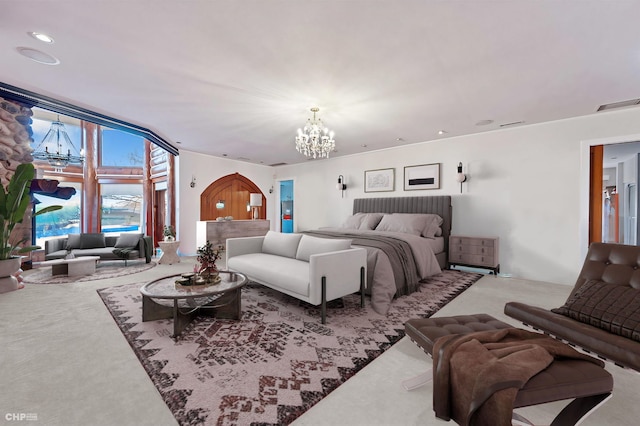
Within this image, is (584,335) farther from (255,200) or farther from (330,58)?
(255,200)

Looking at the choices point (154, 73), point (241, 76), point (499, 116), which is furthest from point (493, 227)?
point (154, 73)

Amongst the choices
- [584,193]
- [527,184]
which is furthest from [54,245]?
[584,193]

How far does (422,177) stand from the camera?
18.7 ft

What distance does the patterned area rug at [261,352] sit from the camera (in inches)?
62.1

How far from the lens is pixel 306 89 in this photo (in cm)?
315

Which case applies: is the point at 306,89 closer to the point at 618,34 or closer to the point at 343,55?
the point at 343,55

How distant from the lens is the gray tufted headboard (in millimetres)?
5176

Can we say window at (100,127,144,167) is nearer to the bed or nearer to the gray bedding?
the bed

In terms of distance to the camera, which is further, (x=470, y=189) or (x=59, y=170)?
(x=59, y=170)

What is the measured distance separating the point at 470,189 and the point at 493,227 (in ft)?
2.67

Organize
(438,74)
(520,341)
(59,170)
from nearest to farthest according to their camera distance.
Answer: (520,341) → (438,74) → (59,170)

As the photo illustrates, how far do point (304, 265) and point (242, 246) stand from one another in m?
1.31

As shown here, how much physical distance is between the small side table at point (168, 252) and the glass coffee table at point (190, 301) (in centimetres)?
285

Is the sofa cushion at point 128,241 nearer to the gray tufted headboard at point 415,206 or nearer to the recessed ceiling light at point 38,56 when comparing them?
the recessed ceiling light at point 38,56
